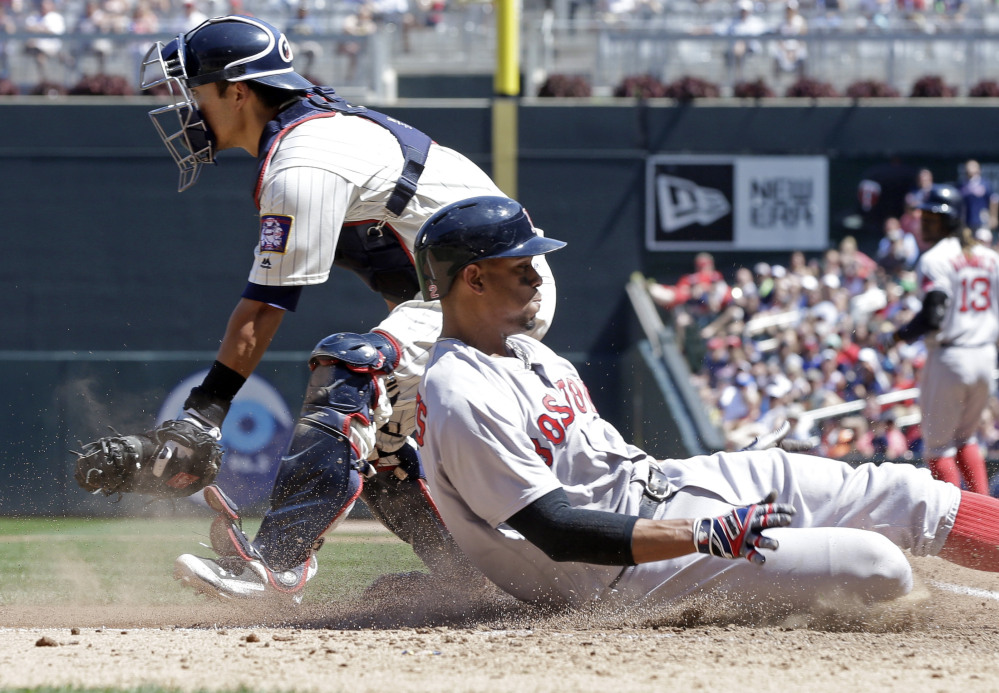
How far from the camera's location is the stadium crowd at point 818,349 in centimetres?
978

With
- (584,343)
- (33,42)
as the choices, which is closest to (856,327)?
(584,343)

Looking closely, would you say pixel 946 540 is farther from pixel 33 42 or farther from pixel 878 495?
pixel 33 42

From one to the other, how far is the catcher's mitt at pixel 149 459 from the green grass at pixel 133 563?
0.89 m

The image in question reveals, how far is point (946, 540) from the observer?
3367 millimetres

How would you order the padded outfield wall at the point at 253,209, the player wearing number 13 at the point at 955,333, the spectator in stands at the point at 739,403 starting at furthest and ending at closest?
the padded outfield wall at the point at 253,209, the spectator in stands at the point at 739,403, the player wearing number 13 at the point at 955,333

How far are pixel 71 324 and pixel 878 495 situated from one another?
38.2ft

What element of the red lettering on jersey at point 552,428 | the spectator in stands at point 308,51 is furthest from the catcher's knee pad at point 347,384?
the spectator in stands at point 308,51

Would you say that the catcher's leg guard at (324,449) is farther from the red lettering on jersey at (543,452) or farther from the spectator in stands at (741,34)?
the spectator in stands at (741,34)

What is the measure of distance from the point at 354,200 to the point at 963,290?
16.5 ft

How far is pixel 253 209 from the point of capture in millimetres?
13023

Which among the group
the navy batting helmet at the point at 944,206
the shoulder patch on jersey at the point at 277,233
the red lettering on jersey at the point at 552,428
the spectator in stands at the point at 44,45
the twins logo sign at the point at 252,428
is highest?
the spectator in stands at the point at 44,45

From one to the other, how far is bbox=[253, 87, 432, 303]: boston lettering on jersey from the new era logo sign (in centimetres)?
983

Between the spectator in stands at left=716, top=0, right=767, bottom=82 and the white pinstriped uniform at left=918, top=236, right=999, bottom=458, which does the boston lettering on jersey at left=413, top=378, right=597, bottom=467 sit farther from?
the spectator in stands at left=716, top=0, right=767, bottom=82

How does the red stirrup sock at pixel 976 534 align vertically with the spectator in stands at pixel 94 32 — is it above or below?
below
